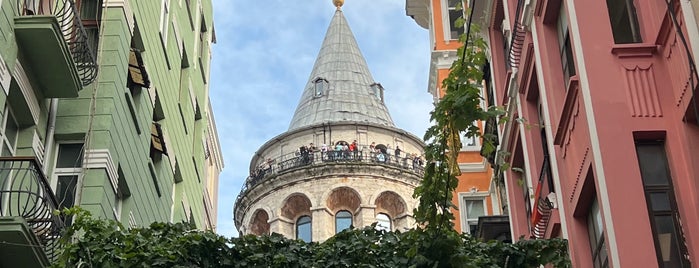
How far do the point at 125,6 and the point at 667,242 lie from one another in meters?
10.9

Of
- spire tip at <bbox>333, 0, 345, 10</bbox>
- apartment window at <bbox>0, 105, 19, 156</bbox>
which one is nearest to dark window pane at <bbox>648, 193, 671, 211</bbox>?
apartment window at <bbox>0, 105, 19, 156</bbox>

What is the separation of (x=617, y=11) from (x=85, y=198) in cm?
836

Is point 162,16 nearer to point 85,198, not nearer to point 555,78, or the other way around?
point 85,198

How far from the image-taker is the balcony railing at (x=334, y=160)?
7925 cm

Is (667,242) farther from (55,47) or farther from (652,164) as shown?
(55,47)

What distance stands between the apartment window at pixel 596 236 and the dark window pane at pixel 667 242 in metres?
2.09

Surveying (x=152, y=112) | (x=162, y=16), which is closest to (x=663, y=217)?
(x=152, y=112)

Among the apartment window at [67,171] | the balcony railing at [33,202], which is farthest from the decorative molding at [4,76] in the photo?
the apartment window at [67,171]

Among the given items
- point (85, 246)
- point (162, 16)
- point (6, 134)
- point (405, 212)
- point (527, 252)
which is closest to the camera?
point (85, 246)

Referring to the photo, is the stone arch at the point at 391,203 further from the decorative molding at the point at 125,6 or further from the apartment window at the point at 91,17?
the apartment window at the point at 91,17

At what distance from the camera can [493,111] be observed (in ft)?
43.4

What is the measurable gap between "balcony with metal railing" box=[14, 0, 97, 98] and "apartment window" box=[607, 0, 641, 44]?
738 centimetres

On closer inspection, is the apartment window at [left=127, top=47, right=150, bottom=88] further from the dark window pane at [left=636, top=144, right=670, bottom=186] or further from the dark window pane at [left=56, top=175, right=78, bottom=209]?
the dark window pane at [left=636, top=144, right=670, bottom=186]

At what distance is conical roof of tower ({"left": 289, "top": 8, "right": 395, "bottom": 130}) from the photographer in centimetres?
8381
